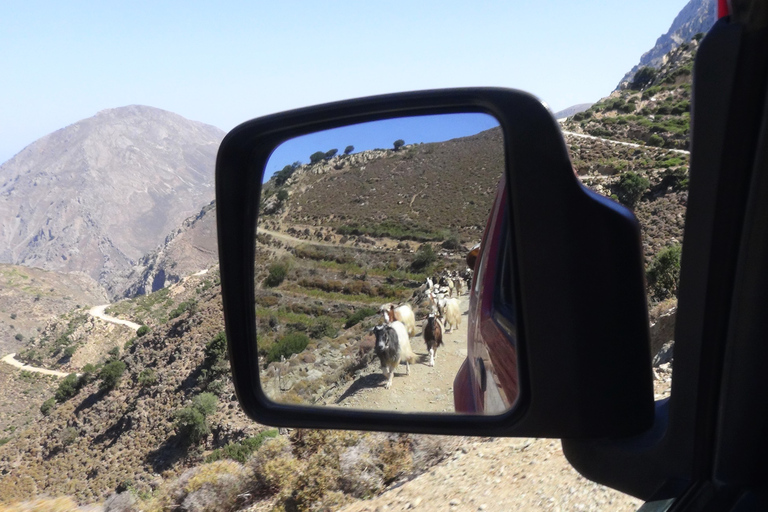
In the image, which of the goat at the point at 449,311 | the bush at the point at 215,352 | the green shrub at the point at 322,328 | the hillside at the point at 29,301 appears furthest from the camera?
the hillside at the point at 29,301

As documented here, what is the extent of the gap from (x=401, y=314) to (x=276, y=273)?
589mm

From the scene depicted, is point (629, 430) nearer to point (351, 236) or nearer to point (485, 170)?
point (485, 170)

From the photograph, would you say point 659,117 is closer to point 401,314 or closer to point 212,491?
point 401,314

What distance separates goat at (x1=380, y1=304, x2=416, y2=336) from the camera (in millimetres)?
Answer: 1862

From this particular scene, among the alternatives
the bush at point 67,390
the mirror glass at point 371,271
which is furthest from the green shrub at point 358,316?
the bush at point 67,390

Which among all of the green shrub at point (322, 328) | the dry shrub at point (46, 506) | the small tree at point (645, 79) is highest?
the small tree at point (645, 79)

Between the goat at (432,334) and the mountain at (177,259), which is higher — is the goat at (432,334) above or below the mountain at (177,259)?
above

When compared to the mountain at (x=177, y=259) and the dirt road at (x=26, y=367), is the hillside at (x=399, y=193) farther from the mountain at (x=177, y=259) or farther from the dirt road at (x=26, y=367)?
the mountain at (x=177, y=259)

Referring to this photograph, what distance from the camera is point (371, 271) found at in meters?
1.98

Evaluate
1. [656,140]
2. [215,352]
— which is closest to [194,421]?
[215,352]

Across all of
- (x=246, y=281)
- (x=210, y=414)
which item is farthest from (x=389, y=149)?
(x=210, y=414)

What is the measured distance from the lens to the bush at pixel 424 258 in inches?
72.4

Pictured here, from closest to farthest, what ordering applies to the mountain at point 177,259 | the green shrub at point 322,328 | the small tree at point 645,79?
1. the green shrub at point 322,328
2. the small tree at point 645,79
3. the mountain at point 177,259

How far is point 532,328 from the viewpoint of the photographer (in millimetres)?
1335
